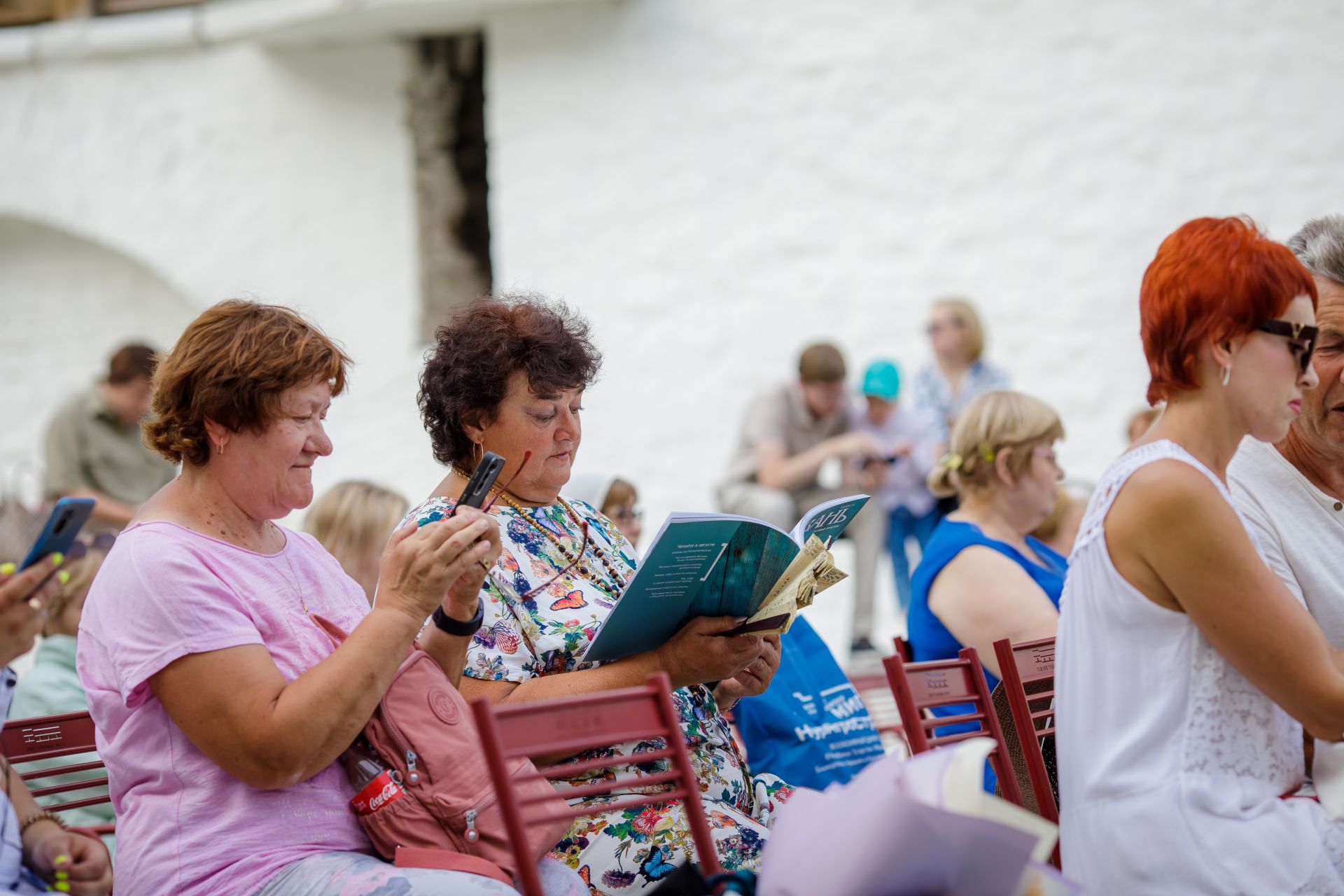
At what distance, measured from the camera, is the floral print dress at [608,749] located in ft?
7.75

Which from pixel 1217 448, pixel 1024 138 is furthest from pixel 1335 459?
pixel 1024 138

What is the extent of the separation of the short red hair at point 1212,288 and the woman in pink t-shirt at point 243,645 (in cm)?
114

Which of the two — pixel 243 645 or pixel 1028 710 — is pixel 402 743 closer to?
pixel 243 645

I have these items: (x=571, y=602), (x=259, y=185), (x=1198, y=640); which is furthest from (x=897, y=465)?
(x=1198, y=640)

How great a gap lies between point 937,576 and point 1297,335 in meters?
1.48

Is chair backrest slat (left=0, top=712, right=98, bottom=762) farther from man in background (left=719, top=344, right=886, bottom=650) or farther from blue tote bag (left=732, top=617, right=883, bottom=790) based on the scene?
man in background (left=719, top=344, right=886, bottom=650)

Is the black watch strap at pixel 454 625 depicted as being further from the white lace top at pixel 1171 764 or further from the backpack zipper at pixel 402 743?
the white lace top at pixel 1171 764

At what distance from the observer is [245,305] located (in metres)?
2.37

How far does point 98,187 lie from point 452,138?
6.93ft

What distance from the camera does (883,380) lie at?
6328 mm

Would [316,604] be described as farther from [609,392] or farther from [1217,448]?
[609,392]

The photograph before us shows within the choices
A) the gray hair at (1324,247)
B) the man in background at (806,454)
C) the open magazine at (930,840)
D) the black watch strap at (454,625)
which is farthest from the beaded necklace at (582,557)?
the man in background at (806,454)

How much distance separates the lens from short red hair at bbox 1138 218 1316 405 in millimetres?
2100

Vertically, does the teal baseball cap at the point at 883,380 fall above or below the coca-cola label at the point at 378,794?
above
